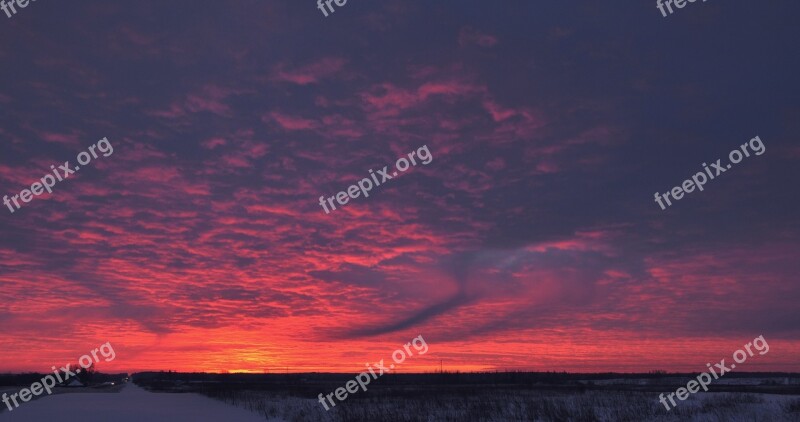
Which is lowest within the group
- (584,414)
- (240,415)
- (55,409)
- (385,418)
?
(584,414)

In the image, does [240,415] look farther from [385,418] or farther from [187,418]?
[385,418]

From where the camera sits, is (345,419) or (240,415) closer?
(345,419)

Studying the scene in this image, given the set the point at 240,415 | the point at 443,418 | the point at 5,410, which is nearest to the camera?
the point at 443,418

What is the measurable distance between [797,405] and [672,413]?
7976 mm

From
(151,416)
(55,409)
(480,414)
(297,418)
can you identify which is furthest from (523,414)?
(55,409)

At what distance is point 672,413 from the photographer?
117 ft

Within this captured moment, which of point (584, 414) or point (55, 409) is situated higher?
point (55, 409)

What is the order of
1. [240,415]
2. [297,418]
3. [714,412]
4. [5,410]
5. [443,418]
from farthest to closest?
[5,410] < [240,415] < [297,418] < [443,418] < [714,412]

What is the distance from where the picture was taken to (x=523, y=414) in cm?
3791

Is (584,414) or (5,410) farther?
(5,410)

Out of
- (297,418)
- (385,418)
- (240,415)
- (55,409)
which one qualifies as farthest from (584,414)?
(55,409)

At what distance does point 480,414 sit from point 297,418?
10.2 meters

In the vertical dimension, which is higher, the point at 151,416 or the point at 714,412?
the point at 151,416

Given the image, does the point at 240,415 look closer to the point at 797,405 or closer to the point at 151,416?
the point at 151,416
